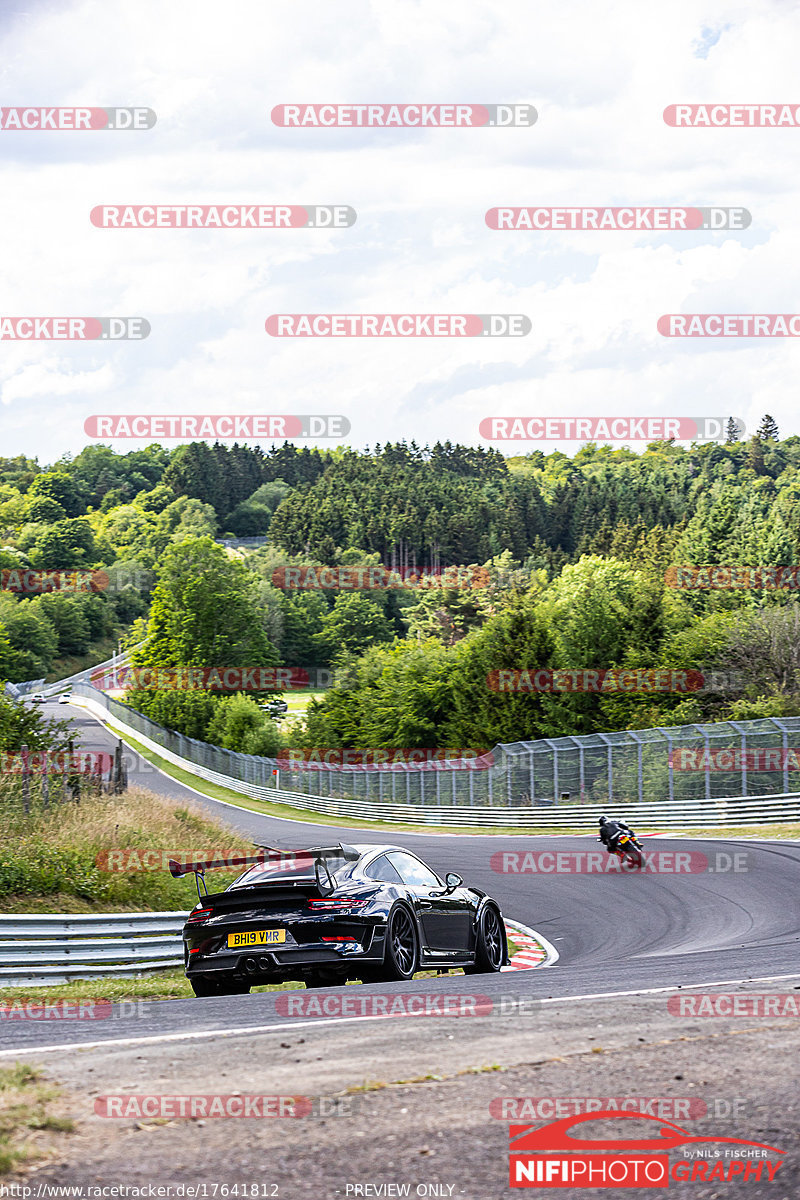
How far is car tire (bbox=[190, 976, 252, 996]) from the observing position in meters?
9.88

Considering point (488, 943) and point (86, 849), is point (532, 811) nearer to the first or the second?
point (86, 849)

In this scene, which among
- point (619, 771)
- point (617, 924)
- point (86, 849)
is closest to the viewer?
point (86, 849)

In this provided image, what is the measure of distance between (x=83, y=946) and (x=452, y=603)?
107m

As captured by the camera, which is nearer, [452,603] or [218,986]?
[218,986]

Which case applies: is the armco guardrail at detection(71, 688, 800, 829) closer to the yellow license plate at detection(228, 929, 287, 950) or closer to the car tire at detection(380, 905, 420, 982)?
the car tire at detection(380, 905, 420, 982)

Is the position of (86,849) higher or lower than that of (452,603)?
lower

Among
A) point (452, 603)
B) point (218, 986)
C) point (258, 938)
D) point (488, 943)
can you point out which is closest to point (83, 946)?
point (218, 986)

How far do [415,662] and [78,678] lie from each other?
217 ft

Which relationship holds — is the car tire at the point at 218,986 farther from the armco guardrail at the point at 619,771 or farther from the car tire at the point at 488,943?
the armco guardrail at the point at 619,771

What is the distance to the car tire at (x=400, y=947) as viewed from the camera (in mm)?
9781

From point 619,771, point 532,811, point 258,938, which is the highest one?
point 258,938

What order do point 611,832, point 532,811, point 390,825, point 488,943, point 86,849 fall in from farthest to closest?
1. point 390,825
2. point 532,811
3. point 611,832
4. point 86,849
5. point 488,943

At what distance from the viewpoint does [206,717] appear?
3536 inches

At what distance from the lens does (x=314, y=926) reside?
960 cm
